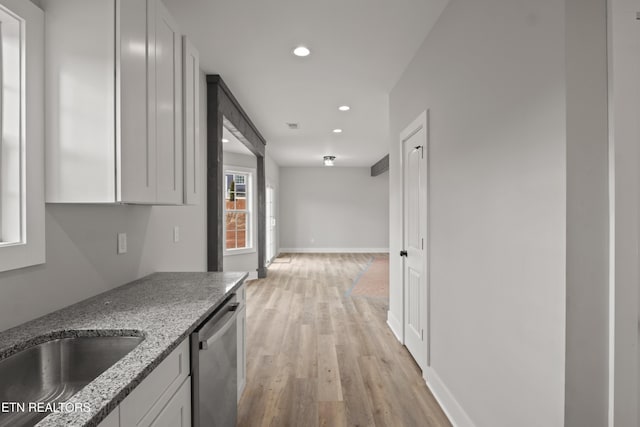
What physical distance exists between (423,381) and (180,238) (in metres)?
2.25

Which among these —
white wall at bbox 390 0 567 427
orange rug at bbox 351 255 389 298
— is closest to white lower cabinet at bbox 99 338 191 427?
white wall at bbox 390 0 567 427

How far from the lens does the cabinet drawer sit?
91 centimetres

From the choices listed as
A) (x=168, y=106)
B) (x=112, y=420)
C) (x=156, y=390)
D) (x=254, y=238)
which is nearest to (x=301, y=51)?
(x=168, y=106)

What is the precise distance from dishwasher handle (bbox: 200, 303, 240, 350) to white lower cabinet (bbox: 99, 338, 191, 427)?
0.08 metres

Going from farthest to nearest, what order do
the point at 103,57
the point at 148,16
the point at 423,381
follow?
the point at 423,381, the point at 148,16, the point at 103,57

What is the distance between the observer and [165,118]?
1.76m

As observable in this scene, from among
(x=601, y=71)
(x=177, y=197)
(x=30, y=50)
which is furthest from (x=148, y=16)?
(x=601, y=71)

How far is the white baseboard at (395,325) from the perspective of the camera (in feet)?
11.0

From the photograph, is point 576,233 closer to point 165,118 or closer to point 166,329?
point 166,329

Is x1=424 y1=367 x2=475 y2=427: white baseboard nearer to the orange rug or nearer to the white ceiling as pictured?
the white ceiling

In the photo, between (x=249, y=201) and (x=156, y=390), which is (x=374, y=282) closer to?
(x=249, y=201)

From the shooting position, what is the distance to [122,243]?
6.25ft

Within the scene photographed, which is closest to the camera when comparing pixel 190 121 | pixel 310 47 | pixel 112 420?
pixel 112 420

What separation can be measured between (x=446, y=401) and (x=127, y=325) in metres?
1.98
